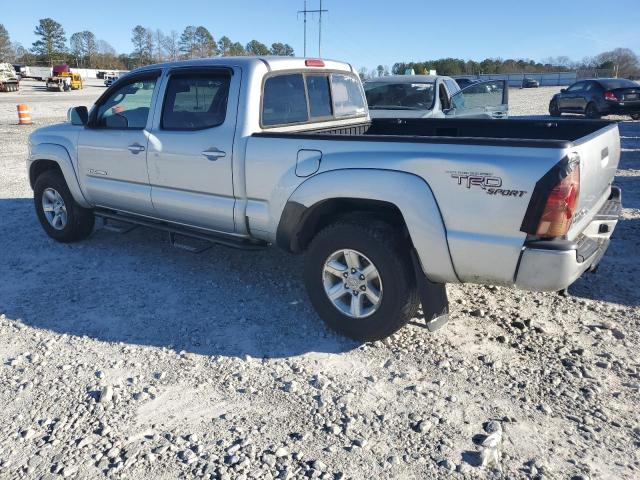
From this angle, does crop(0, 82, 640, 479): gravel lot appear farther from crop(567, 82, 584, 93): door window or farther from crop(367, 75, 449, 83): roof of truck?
crop(567, 82, 584, 93): door window

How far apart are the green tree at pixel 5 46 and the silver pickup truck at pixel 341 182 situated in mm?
104806

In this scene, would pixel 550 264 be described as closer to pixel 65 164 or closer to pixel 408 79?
pixel 65 164

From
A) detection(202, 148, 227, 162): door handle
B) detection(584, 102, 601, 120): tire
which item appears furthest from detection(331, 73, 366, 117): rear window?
detection(584, 102, 601, 120): tire

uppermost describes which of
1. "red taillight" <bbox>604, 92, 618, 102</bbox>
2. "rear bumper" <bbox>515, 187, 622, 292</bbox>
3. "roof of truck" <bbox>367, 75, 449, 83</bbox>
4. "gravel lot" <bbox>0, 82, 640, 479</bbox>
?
"roof of truck" <bbox>367, 75, 449, 83</bbox>

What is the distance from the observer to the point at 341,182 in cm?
367

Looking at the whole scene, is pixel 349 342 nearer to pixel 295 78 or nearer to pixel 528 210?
pixel 528 210

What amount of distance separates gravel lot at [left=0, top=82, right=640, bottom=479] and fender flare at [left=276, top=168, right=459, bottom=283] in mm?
727

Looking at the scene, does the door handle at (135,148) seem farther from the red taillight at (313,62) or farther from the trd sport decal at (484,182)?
the trd sport decal at (484,182)

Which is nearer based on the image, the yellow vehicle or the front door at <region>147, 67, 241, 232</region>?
the front door at <region>147, 67, 241, 232</region>

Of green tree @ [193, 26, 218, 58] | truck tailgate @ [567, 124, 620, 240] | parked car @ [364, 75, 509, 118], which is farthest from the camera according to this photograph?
green tree @ [193, 26, 218, 58]

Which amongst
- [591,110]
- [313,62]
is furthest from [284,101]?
[591,110]

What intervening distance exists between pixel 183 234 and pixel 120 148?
1136 mm

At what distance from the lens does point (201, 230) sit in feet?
15.9

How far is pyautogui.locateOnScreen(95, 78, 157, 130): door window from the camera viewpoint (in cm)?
515
